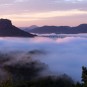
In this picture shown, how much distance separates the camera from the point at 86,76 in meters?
45.5

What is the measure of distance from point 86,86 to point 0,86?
80.4 ft

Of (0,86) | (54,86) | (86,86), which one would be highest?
(86,86)

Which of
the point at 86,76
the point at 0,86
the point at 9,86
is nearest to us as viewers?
the point at 86,76

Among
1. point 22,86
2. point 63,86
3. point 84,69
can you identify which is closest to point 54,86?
point 63,86

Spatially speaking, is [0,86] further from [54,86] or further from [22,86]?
[54,86]

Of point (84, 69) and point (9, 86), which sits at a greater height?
point (84, 69)

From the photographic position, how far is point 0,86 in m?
66.2

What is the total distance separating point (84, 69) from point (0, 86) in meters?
23.5

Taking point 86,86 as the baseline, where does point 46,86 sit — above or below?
below

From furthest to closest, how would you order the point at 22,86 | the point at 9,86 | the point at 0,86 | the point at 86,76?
the point at 22,86 < the point at 0,86 < the point at 9,86 < the point at 86,76

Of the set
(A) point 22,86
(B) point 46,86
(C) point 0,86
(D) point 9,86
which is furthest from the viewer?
(B) point 46,86

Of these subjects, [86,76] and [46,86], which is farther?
[46,86]

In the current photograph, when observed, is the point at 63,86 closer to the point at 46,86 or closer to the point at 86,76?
the point at 46,86

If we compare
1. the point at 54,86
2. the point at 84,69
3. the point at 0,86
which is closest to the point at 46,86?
the point at 54,86
